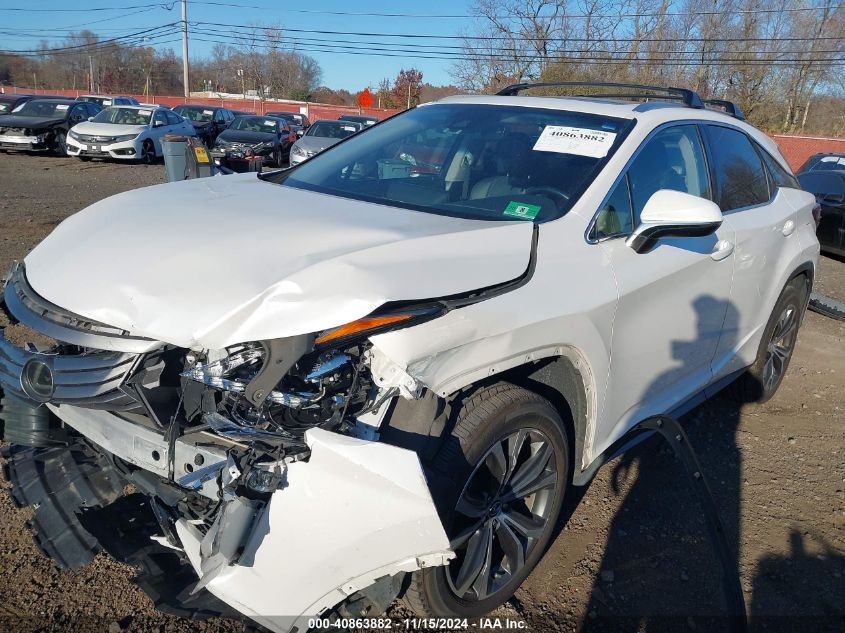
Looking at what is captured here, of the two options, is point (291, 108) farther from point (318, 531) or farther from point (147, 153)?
point (318, 531)

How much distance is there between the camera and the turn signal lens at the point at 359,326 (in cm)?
199

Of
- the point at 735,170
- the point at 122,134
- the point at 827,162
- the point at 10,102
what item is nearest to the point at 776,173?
the point at 735,170

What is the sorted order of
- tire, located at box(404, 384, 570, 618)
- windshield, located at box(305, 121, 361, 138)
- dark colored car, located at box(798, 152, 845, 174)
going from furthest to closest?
1. windshield, located at box(305, 121, 361, 138)
2. dark colored car, located at box(798, 152, 845, 174)
3. tire, located at box(404, 384, 570, 618)

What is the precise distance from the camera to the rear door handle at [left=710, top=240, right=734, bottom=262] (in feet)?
10.8

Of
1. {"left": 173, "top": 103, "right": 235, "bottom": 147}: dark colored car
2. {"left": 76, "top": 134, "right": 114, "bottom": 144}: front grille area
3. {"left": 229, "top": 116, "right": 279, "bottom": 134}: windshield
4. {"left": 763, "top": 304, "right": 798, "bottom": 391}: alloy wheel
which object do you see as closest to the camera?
{"left": 763, "top": 304, "right": 798, "bottom": 391}: alloy wheel

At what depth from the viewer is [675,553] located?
3125 millimetres

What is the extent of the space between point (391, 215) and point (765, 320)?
2680mm

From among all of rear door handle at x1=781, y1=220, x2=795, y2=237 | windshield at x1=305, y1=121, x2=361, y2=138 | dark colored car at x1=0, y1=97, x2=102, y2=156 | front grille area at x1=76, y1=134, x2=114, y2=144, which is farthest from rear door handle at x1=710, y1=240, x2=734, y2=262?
dark colored car at x1=0, y1=97, x2=102, y2=156

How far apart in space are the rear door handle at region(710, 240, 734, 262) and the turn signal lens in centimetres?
193

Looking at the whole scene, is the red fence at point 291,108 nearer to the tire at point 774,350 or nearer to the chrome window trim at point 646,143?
the tire at point 774,350

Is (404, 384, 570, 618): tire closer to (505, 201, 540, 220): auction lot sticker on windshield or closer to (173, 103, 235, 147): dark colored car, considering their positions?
(505, 201, 540, 220): auction lot sticker on windshield

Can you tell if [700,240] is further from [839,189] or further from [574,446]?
[839,189]

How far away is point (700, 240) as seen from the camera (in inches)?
126

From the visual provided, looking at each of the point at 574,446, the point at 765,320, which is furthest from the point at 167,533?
the point at 765,320
